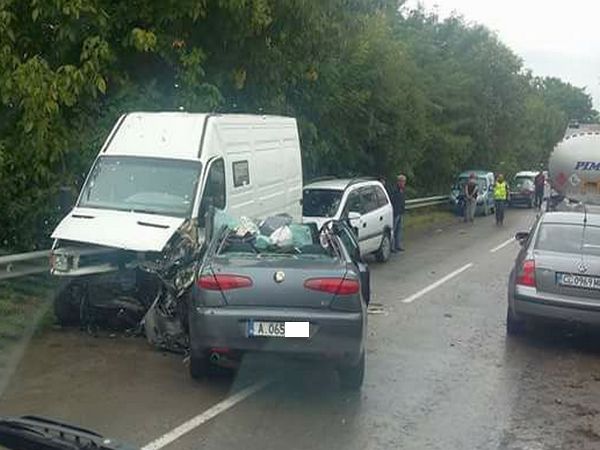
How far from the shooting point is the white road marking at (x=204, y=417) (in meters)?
6.22

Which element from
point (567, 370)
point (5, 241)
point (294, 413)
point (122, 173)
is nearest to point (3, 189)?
point (5, 241)

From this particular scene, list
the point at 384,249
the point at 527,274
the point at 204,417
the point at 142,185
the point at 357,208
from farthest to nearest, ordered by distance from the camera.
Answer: the point at 384,249
the point at 357,208
the point at 142,185
the point at 527,274
the point at 204,417

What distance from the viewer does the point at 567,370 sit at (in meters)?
9.17

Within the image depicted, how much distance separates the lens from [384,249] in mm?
18453

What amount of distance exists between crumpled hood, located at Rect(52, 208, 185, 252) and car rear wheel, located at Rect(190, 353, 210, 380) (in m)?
1.92

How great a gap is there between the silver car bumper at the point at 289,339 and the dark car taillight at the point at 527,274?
3.56 meters

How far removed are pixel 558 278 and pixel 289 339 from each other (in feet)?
13.7

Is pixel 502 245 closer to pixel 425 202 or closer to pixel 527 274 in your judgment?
pixel 425 202

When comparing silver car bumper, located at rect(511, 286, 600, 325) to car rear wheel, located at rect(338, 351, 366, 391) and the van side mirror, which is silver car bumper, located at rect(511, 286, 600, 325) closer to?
car rear wheel, located at rect(338, 351, 366, 391)

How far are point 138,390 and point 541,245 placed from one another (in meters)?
5.39

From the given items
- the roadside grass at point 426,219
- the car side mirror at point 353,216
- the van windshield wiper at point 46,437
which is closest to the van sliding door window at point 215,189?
the car side mirror at point 353,216

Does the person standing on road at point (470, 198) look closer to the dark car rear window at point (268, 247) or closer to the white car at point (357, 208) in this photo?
the white car at point (357, 208)

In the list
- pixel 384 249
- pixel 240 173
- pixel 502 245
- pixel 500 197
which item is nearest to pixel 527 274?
pixel 240 173

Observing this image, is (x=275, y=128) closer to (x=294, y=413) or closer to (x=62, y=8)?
(x=62, y=8)
